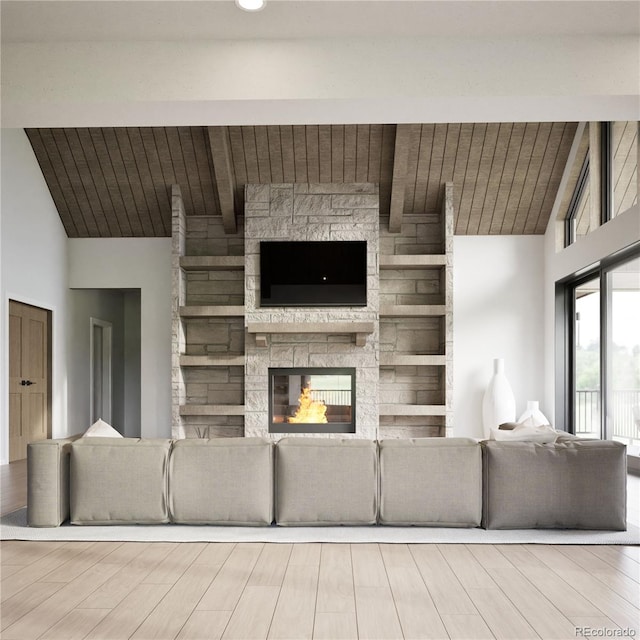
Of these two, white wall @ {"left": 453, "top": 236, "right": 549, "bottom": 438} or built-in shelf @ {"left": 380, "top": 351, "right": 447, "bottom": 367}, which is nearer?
built-in shelf @ {"left": 380, "top": 351, "right": 447, "bottom": 367}

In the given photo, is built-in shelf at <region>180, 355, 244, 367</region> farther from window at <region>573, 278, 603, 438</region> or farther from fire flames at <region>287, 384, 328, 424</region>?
window at <region>573, 278, 603, 438</region>

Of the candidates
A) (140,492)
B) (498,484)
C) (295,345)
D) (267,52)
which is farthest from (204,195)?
(498,484)

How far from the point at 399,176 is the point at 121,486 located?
187 inches

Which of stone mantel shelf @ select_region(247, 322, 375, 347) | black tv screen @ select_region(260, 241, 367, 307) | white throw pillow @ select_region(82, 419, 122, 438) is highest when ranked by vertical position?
black tv screen @ select_region(260, 241, 367, 307)

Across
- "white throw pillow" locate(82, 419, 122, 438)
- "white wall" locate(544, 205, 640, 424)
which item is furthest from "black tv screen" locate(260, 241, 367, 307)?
"white throw pillow" locate(82, 419, 122, 438)

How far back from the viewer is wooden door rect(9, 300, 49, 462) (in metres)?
7.25

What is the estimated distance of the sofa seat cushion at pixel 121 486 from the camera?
3.93 m

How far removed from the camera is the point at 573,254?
24.0 feet

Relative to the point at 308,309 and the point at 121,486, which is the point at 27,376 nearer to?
the point at 308,309

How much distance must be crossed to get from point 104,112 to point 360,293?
4.10 m

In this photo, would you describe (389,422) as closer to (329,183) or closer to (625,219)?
(329,183)

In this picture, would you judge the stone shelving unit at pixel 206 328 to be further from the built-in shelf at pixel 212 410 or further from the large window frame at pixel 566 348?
the large window frame at pixel 566 348

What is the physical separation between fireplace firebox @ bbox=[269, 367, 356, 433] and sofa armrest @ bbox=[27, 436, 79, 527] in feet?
13.1

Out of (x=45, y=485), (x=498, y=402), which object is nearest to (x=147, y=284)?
(x=498, y=402)
